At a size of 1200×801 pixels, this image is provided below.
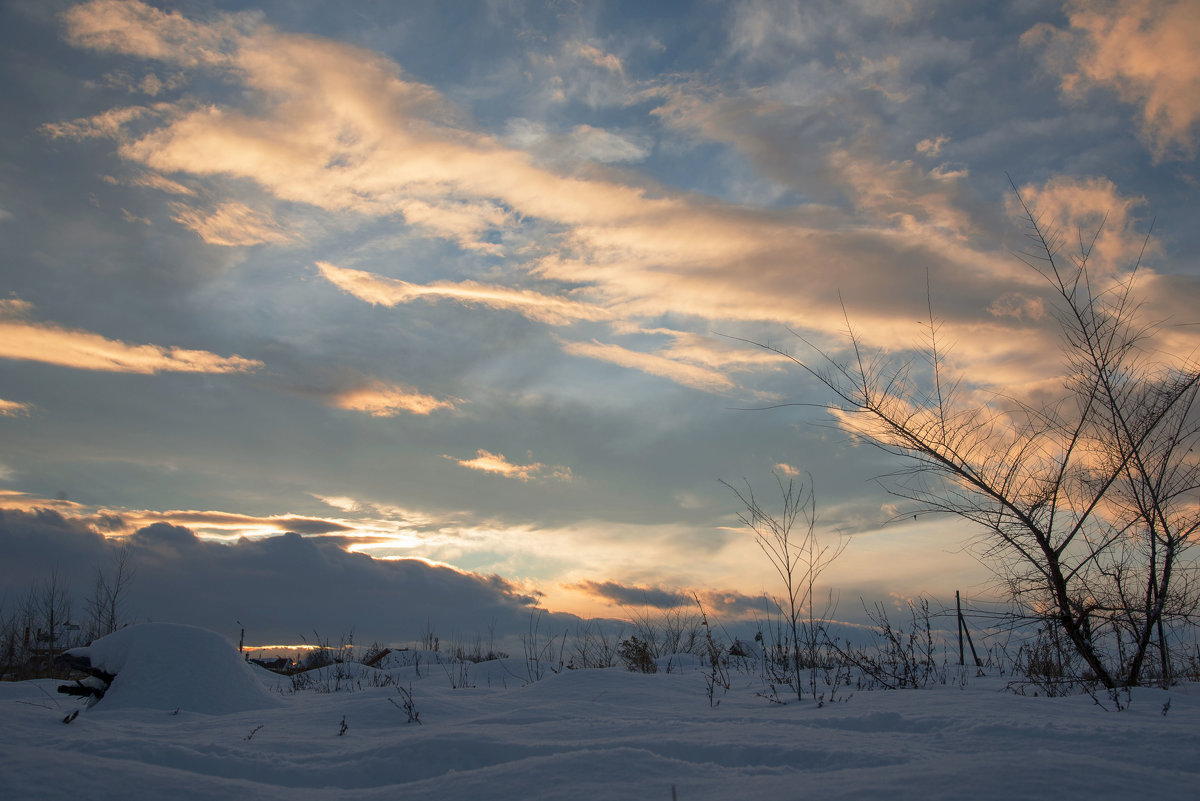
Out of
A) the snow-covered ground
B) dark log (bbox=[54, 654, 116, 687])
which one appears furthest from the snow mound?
the snow-covered ground

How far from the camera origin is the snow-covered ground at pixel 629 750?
2617 millimetres

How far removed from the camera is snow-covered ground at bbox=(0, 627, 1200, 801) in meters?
2.62

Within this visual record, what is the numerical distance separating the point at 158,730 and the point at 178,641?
2625 millimetres

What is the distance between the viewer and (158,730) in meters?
4.68

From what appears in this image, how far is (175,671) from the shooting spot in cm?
662

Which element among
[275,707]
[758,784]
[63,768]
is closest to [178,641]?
[275,707]

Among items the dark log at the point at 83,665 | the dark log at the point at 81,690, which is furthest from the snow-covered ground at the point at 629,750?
the dark log at the point at 83,665

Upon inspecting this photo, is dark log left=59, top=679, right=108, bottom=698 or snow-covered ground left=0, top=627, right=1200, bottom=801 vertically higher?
snow-covered ground left=0, top=627, right=1200, bottom=801

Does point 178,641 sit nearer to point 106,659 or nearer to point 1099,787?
point 106,659

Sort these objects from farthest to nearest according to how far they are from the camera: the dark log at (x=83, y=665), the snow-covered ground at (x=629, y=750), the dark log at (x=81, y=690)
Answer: the dark log at (x=83, y=665), the dark log at (x=81, y=690), the snow-covered ground at (x=629, y=750)

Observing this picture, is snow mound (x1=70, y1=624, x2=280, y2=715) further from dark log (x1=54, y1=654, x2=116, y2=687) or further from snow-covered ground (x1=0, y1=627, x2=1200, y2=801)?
snow-covered ground (x1=0, y1=627, x2=1200, y2=801)

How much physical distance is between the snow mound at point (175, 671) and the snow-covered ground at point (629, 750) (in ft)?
1.39

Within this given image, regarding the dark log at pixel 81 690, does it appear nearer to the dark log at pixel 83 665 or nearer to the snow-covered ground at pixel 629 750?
the dark log at pixel 83 665

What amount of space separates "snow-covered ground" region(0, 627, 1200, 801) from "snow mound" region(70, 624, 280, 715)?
0.42 m
